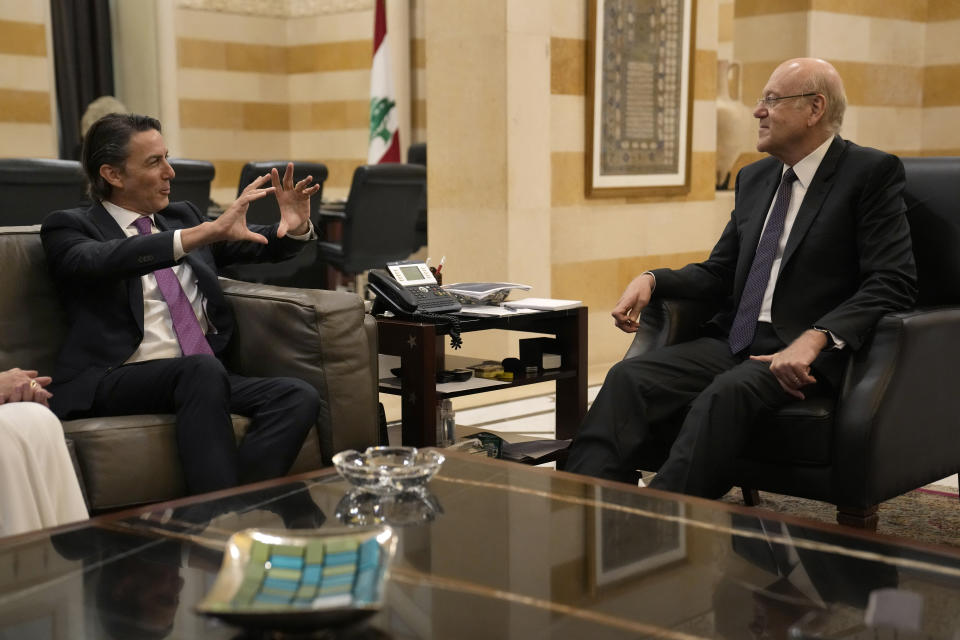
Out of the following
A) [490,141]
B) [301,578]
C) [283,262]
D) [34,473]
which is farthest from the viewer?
[283,262]

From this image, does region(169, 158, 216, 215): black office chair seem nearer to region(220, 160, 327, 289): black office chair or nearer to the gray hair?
region(220, 160, 327, 289): black office chair

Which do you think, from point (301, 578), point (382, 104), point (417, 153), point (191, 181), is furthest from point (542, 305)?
point (382, 104)

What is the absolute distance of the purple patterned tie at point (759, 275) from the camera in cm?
361

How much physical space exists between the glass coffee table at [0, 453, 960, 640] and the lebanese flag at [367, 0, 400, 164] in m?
7.97

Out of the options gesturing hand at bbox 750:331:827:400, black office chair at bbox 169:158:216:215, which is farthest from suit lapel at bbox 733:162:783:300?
black office chair at bbox 169:158:216:215

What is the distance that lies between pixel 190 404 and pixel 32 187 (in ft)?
8.95

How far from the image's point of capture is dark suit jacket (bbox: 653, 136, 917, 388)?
3324mm

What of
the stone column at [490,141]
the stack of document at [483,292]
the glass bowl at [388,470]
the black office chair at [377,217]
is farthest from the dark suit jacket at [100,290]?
the black office chair at [377,217]

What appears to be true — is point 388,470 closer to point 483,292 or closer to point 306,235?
point 306,235

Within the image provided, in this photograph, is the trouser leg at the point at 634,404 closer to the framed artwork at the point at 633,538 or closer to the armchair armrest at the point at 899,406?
the armchair armrest at the point at 899,406

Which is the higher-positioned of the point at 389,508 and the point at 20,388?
the point at 20,388

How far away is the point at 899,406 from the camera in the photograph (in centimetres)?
→ 320

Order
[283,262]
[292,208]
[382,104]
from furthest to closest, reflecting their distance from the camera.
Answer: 1. [382,104]
2. [283,262]
3. [292,208]

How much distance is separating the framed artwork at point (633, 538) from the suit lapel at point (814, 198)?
1.26m
